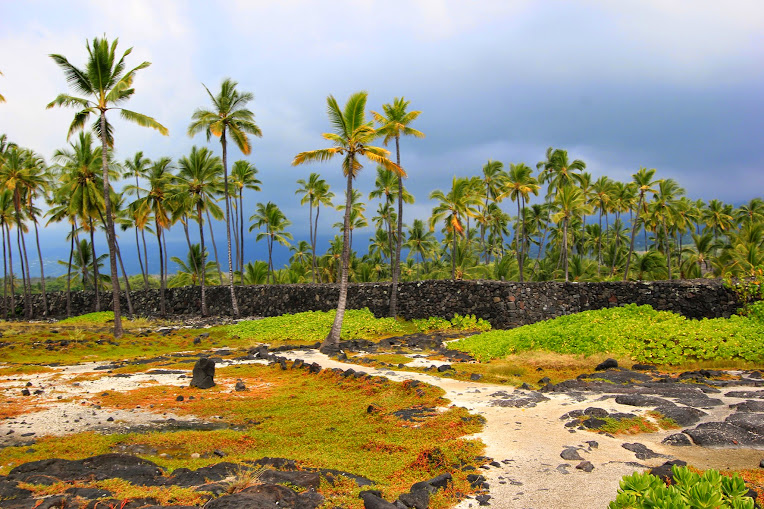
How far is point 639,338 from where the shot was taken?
14.2 meters

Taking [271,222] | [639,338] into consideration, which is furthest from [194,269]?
[639,338]

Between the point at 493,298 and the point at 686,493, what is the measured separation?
2108 centimetres

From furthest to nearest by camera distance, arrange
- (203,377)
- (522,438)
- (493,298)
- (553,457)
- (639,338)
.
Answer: (493,298), (639,338), (203,377), (522,438), (553,457)

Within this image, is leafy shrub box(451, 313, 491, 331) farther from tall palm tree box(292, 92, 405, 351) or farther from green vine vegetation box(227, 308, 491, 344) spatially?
tall palm tree box(292, 92, 405, 351)

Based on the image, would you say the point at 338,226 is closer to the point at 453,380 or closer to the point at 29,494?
the point at 453,380

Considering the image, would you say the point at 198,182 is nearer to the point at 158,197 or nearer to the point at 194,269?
the point at 158,197

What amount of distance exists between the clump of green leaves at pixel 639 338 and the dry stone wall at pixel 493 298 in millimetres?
4292

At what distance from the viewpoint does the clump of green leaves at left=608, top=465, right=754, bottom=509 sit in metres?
2.80

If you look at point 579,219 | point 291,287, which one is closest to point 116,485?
point 291,287

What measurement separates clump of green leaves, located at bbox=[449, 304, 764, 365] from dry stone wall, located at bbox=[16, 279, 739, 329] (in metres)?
4.29

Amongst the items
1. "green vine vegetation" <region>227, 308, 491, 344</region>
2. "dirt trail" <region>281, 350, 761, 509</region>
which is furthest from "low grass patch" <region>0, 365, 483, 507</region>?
"green vine vegetation" <region>227, 308, 491, 344</region>

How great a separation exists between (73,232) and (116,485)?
39504 millimetres

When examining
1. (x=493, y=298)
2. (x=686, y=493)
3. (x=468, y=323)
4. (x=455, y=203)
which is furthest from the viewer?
(x=455, y=203)

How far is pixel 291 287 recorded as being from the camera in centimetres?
3103
